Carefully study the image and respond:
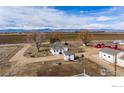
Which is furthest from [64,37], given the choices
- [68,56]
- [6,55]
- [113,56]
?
[6,55]

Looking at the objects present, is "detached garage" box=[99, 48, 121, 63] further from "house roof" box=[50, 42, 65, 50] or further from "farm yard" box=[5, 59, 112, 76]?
"house roof" box=[50, 42, 65, 50]

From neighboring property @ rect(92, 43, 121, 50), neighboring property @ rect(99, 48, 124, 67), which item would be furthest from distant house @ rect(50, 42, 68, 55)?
neighboring property @ rect(99, 48, 124, 67)

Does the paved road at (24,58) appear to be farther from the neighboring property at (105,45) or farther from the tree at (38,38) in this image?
the neighboring property at (105,45)

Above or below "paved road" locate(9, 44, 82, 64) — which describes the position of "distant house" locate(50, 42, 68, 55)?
above

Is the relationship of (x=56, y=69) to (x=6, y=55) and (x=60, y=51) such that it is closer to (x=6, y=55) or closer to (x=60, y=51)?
(x=60, y=51)

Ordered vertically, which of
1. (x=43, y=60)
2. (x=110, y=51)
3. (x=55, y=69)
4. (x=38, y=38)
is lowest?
(x=55, y=69)

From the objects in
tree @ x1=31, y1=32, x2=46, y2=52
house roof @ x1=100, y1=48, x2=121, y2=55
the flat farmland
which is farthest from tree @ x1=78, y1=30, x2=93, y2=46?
tree @ x1=31, y1=32, x2=46, y2=52

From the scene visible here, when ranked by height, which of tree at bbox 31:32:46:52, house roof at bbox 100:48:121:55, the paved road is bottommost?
the paved road
